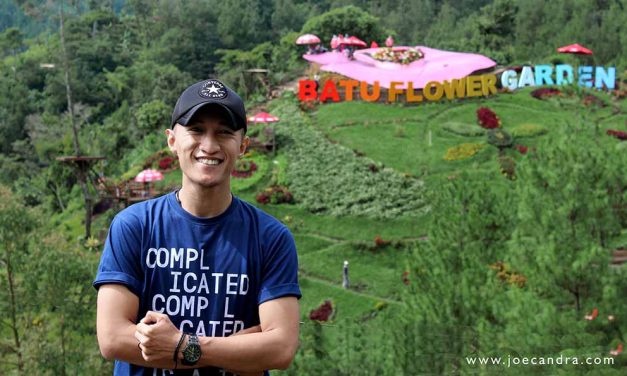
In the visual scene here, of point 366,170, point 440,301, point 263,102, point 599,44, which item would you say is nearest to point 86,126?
point 263,102

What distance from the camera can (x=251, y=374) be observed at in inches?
110

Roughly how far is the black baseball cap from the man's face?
0.03 meters

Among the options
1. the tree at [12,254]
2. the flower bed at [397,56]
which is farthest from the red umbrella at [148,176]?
the flower bed at [397,56]

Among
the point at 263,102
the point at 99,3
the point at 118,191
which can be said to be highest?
the point at 99,3

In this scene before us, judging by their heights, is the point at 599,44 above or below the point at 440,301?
above

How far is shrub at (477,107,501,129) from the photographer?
89.2 feet

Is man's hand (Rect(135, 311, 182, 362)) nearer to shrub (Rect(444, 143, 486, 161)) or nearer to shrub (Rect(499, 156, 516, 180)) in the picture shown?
shrub (Rect(499, 156, 516, 180))

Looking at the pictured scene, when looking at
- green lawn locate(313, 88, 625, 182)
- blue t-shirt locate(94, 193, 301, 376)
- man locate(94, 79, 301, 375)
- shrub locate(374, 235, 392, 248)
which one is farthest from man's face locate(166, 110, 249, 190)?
green lawn locate(313, 88, 625, 182)

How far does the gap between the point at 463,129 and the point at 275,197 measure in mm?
7162

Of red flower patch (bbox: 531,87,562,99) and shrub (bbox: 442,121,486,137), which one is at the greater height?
red flower patch (bbox: 531,87,562,99)

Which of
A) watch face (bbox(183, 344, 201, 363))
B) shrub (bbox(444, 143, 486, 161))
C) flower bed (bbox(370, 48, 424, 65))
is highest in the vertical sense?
flower bed (bbox(370, 48, 424, 65))

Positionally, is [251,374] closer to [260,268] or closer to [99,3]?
[260,268]

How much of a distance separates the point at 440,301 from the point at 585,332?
8.06 feet

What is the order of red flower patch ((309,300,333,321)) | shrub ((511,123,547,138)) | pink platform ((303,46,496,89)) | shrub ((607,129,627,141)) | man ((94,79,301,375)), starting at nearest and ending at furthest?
man ((94,79,301,375)) < red flower patch ((309,300,333,321)) < shrub ((607,129,627,141)) < shrub ((511,123,547,138)) < pink platform ((303,46,496,89))
